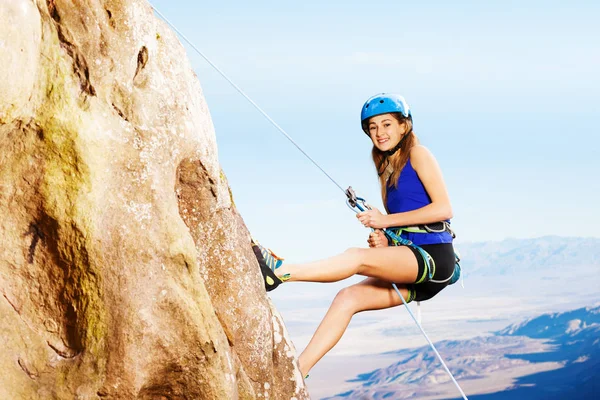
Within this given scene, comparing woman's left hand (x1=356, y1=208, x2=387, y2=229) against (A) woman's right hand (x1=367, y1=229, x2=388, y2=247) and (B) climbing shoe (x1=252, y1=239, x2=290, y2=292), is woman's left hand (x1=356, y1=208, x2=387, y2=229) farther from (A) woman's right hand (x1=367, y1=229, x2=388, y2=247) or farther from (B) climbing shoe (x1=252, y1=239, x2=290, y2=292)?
(B) climbing shoe (x1=252, y1=239, x2=290, y2=292)

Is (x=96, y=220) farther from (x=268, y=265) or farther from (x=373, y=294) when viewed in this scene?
(x=373, y=294)

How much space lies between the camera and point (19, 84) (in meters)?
5.77

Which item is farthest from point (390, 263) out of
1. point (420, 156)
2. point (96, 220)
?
point (96, 220)

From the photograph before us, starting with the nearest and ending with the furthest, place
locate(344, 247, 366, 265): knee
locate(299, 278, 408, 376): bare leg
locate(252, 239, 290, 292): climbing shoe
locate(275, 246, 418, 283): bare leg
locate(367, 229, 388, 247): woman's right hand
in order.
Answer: locate(252, 239, 290, 292): climbing shoe < locate(275, 246, 418, 283): bare leg < locate(344, 247, 366, 265): knee < locate(299, 278, 408, 376): bare leg < locate(367, 229, 388, 247): woman's right hand

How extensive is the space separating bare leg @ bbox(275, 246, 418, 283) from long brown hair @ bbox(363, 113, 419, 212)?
2.21 ft

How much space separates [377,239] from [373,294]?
22.7 inches

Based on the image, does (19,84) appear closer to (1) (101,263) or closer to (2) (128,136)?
(2) (128,136)

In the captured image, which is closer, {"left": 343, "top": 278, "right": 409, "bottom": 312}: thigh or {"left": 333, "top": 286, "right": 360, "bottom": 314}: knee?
{"left": 333, "top": 286, "right": 360, "bottom": 314}: knee

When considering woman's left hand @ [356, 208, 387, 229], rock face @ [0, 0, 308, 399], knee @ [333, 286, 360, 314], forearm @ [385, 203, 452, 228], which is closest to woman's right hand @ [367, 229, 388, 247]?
woman's left hand @ [356, 208, 387, 229]

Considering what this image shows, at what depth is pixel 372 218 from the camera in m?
8.52

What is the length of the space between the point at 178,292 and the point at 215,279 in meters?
0.66

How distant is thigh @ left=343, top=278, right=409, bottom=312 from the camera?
866cm

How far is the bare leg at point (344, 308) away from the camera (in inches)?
326

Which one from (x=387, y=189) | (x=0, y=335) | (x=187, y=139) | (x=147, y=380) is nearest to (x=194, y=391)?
(x=147, y=380)
